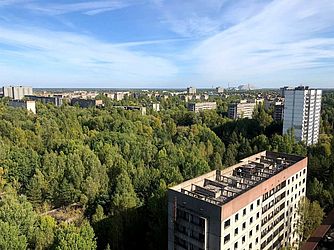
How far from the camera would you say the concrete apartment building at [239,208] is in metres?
20.9

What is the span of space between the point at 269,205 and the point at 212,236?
765 centimetres

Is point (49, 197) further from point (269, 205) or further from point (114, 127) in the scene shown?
point (114, 127)

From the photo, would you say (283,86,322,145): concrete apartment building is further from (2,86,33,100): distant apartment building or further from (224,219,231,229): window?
(2,86,33,100): distant apartment building

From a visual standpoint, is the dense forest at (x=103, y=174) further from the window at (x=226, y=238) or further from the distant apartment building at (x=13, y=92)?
the distant apartment building at (x=13, y=92)

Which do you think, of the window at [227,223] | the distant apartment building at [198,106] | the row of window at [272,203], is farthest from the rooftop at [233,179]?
the distant apartment building at [198,106]

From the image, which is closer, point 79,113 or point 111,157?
point 111,157

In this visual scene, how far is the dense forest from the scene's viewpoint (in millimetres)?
29094

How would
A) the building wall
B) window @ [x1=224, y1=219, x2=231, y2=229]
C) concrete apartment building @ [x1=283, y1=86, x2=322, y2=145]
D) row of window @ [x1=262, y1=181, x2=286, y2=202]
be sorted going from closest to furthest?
window @ [x1=224, y1=219, x2=231, y2=229], row of window @ [x1=262, y1=181, x2=286, y2=202], concrete apartment building @ [x1=283, y1=86, x2=322, y2=145], the building wall

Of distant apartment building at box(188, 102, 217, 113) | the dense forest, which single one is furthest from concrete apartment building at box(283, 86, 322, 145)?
distant apartment building at box(188, 102, 217, 113)

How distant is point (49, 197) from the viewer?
4075 centimetres

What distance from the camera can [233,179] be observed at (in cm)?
2667

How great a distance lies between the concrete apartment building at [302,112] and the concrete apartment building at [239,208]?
38610 millimetres

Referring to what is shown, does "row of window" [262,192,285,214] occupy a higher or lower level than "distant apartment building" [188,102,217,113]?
lower

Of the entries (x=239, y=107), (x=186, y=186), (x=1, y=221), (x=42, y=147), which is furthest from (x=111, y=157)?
(x=239, y=107)
